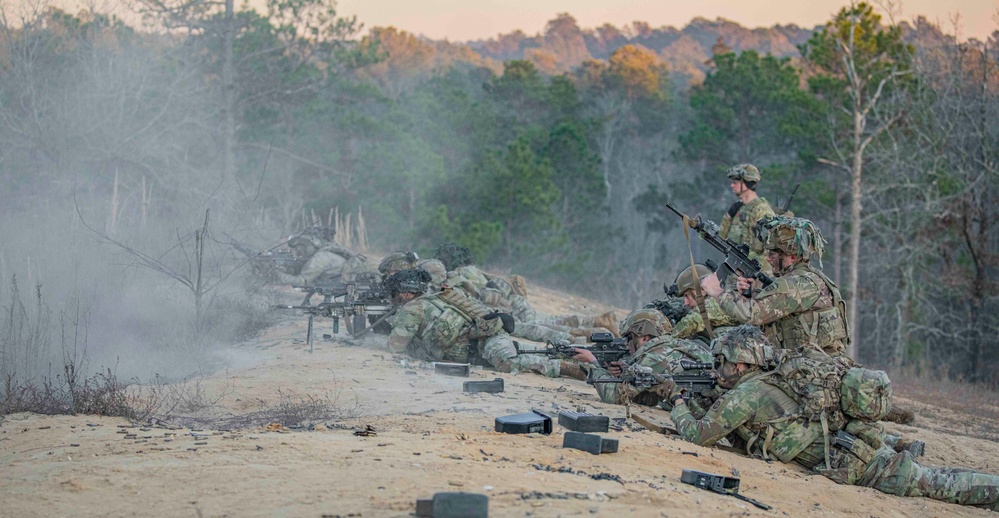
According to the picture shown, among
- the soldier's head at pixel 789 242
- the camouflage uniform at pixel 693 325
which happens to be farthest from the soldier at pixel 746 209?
the soldier's head at pixel 789 242

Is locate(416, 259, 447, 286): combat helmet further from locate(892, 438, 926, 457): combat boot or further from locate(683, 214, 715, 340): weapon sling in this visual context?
locate(892, 438, 926, 457): combat boot

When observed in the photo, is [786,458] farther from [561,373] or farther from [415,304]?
[415,304]

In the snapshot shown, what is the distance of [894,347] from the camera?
2327 centimetres

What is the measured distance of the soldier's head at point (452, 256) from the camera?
1388 centimetres

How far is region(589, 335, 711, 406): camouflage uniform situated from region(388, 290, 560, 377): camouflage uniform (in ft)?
5.08

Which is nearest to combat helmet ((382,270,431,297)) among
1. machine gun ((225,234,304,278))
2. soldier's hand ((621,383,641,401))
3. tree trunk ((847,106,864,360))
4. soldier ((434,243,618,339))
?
soldier ((434,243,618,339))

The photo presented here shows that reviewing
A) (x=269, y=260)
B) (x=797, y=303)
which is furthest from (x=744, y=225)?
(x=269, y=260)

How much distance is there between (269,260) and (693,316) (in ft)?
27.4

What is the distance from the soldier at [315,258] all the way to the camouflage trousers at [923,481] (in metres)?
10.9

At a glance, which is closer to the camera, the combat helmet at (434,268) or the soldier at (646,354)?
the soldier at (646,354)

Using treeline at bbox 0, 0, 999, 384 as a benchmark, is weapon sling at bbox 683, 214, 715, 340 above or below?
below

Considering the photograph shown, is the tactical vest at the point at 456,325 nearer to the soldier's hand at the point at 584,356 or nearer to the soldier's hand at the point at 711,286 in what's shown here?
the soldier's hand at the point at 584,356

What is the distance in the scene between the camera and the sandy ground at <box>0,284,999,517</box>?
4.69m

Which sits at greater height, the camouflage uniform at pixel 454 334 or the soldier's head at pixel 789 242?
the soldier's head at pixel 789 242
